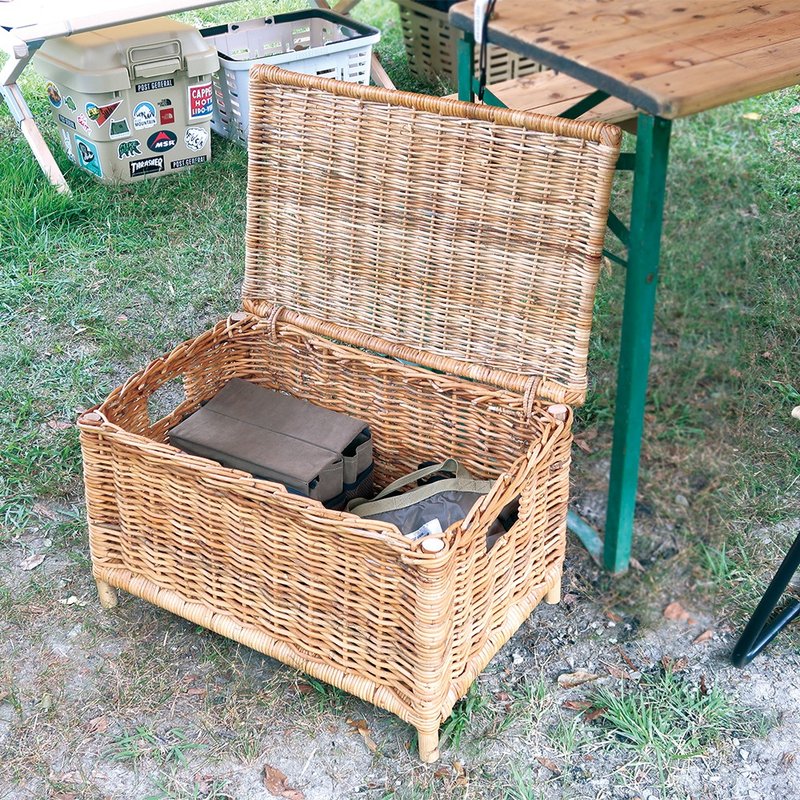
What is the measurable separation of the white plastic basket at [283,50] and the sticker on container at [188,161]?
0.22 meters

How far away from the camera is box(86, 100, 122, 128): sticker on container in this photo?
3.99m

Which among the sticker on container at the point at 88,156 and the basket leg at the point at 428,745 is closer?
the basket leg at the point at 428,745

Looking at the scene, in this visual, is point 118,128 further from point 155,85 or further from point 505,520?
point 505,520

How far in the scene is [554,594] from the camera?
7.59ft

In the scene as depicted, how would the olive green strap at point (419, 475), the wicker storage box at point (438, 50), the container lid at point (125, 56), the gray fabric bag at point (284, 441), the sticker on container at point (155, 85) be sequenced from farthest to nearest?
1. the wicker storage box at point (438, 50)
2. the sticker on container at point (155, 85)
3. the container lid at point (125, 56)
4. the olive green strap at point (419, 475)
5. the gray fabric bag at point (284, 441)

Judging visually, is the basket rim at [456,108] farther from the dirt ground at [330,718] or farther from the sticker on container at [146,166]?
the sticker on container at [146,166]

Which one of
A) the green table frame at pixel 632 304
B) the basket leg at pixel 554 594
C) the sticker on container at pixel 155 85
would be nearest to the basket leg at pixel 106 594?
the basket leg at pixel 554 594

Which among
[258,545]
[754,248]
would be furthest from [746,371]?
[258,545]

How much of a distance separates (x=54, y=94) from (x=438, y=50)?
1.90 meters

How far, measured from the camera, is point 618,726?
205 centimetres

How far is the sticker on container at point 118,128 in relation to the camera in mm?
4070

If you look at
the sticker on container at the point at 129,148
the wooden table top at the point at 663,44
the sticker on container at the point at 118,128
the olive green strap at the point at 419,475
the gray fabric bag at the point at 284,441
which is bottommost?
the olive green strap at the point at 419,475

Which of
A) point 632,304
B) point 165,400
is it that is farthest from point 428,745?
point 165,400

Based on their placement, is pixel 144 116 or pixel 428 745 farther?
pixel 144 116
